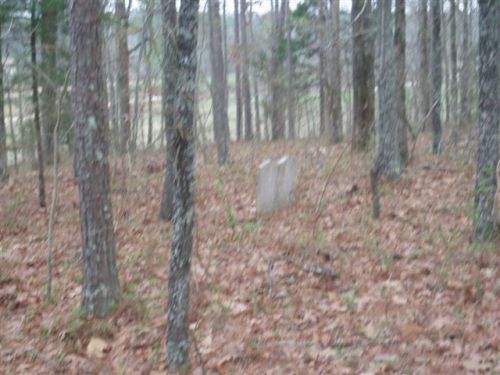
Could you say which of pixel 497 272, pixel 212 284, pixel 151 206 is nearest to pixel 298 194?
pixel 151 206

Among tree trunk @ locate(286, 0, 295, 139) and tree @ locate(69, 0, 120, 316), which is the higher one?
tree trunk @ locate(286, 0, 295, 139)

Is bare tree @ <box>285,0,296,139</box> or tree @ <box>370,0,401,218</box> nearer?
tree @ <box>370,0,401,218</box>

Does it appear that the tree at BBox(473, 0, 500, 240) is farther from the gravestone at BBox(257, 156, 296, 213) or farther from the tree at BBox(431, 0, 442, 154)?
the tree at BBox(431, 0, 442, 154)

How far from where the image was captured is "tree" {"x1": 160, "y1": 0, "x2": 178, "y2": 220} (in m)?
5.20

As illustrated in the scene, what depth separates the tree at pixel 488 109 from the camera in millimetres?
7168

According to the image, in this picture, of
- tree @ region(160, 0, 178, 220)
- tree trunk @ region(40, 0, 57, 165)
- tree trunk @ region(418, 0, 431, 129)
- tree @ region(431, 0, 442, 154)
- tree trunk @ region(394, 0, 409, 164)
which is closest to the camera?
tree @ region(160, 0, 178, 220)

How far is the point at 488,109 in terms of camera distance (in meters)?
7.34

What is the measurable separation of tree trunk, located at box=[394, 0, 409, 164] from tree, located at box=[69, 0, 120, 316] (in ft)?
23.3

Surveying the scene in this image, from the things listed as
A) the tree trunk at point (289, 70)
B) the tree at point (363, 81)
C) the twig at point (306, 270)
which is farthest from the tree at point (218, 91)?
the twig at point (306, 270)

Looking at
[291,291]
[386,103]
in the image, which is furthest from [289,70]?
[291,291]

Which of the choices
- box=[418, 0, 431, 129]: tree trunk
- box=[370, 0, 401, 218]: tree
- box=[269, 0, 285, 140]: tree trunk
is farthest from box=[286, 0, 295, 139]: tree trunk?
box=[370, 0, 401, 218]: tree

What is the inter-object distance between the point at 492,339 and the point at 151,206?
8024mm

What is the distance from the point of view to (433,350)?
5621mm

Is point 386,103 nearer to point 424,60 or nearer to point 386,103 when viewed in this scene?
point 386,103
